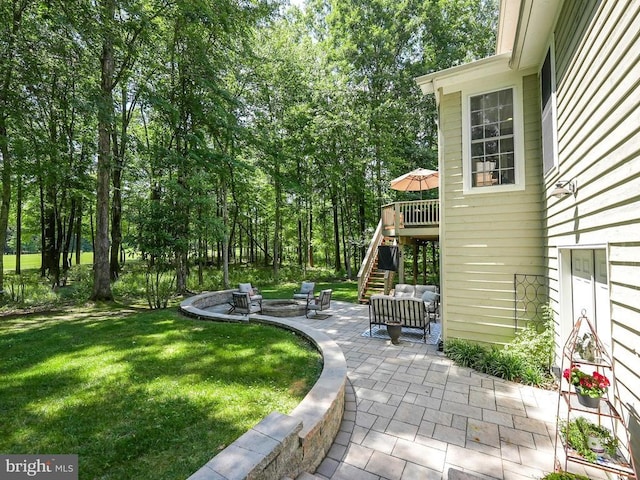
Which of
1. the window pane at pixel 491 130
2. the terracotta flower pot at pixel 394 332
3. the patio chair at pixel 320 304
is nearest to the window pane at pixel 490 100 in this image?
the window pane at pixel 491 130

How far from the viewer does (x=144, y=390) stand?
371 cm

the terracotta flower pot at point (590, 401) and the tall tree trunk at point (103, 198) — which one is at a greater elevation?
the tall tree trunk at point (103, 198)

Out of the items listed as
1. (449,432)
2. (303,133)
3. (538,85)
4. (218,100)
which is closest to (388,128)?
(303,133)

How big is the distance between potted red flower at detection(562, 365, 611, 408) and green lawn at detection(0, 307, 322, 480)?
2.75 m

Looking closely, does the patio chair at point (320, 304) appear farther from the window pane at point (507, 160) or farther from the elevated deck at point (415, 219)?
the window pane at point (507, 160)

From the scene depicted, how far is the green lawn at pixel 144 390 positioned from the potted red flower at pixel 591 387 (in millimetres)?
2751

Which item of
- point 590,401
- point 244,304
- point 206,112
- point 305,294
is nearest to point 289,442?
point 590,401

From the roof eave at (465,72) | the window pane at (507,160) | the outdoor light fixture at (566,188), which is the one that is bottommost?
the outdoor light fixture at (566,188)

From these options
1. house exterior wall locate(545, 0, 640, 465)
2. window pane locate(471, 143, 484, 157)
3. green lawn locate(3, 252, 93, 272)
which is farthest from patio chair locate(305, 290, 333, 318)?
green lawn locate(3, 252, 93, 272)

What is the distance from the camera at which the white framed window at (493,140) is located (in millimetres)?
5254

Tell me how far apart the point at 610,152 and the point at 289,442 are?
3.64m

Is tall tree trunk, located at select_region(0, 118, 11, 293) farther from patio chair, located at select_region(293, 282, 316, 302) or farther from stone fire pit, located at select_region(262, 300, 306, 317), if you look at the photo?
patio chair, located at select_region(293, 282, 316, 302)

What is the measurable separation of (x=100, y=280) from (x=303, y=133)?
37.5ft

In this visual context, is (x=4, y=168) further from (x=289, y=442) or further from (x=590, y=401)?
(x=590, y=401)
